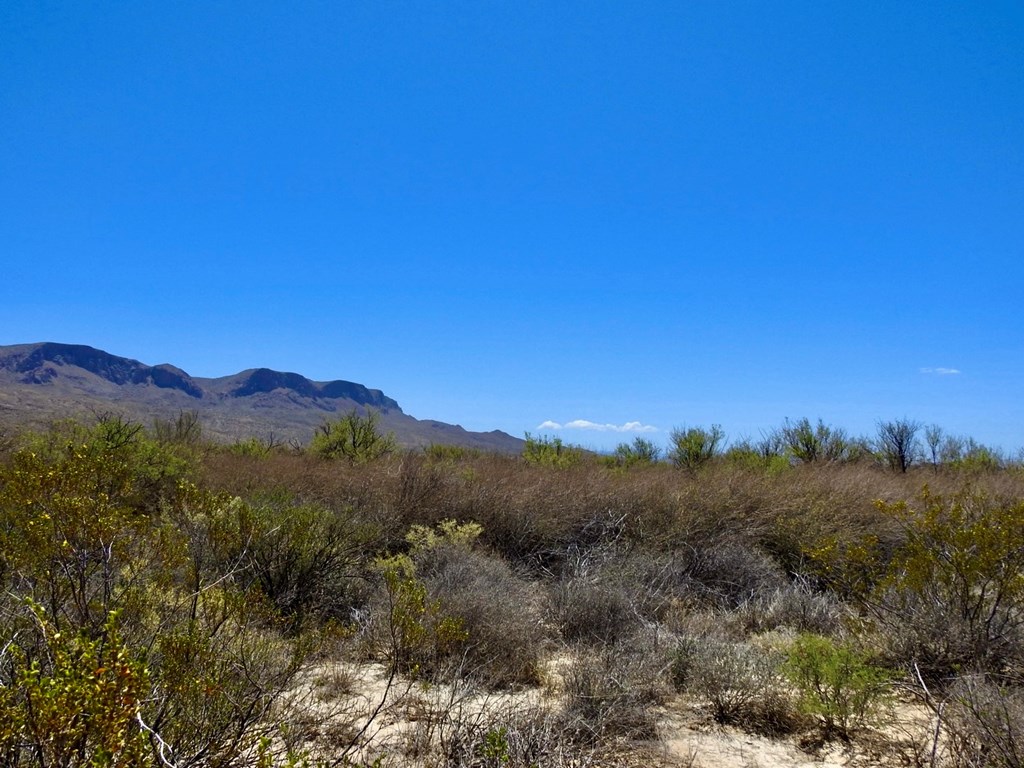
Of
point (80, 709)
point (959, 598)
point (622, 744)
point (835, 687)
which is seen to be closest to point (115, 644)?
point (80, 709)

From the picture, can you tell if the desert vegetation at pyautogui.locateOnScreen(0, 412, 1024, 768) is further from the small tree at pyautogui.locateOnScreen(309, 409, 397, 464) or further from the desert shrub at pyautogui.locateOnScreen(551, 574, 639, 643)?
the small tree at pyautogui.locateOnScreen(309, 409, 397, 464)

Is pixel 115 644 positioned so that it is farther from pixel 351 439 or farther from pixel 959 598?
pixel 351 439

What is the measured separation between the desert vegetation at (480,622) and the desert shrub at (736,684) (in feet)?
0.07

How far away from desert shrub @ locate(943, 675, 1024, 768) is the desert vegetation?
2 centimetres

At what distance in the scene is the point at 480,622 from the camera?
229 inches

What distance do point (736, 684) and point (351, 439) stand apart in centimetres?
1651

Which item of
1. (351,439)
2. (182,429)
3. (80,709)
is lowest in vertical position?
(80,709)

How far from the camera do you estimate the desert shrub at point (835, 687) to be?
4.47m

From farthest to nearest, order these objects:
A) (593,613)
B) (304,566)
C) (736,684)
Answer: (304,566) < (593,613) < (736,684)

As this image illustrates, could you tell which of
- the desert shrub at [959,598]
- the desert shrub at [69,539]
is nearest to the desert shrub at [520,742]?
the desert shrub at [69,539]

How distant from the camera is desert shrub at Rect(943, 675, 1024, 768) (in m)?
3.50

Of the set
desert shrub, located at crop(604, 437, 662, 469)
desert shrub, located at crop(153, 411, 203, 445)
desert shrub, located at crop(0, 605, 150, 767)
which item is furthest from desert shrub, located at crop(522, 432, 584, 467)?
desert shrub, located at crop(0, 605, 150, 767)

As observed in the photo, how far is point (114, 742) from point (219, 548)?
5088mm

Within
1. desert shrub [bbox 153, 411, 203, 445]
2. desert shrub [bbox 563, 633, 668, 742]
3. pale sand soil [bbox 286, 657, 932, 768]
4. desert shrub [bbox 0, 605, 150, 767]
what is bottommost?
pale sand soil [bbox 286, 657, 932, 768]
